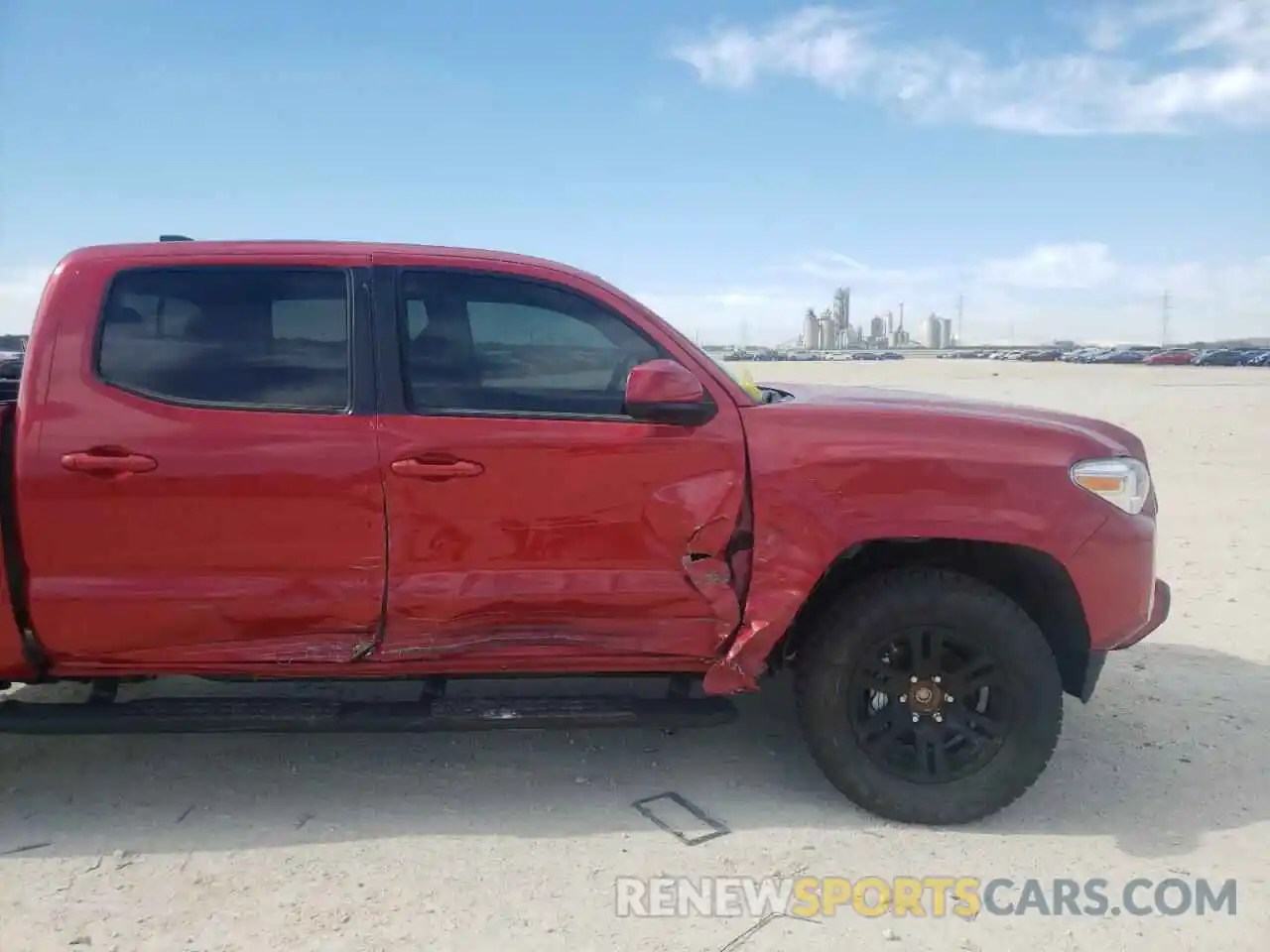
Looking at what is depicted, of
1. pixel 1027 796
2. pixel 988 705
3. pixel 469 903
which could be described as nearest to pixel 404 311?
pixel 469 903

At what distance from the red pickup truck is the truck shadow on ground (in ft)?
1.14

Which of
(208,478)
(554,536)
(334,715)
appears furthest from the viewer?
(334,715)

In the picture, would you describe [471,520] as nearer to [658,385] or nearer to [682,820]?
[658,385]

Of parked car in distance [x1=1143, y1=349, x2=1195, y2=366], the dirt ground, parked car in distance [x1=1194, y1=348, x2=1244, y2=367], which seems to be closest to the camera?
the dirt ground

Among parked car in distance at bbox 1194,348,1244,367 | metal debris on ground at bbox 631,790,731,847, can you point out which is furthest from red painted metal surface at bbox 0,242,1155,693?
parked car in distance at bbox 1194,348,1244,367

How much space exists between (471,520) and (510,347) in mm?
630

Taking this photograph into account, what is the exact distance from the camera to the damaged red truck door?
318cm

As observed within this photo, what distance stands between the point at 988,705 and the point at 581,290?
2.06 meters

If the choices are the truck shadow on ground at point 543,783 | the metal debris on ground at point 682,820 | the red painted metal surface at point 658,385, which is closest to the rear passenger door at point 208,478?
the truck shadow on ground at point 543,783

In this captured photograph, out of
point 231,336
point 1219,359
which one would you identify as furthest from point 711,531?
point 1219,359

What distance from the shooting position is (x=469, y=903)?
113 inches

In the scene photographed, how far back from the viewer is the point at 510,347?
11.0 feet

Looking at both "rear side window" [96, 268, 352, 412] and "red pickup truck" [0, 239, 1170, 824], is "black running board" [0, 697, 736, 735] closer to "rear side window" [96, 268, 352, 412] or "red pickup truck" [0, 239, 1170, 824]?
"red pickup truck" [0, 239, 1170, 824]

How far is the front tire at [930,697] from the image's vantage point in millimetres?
3301
